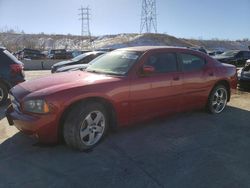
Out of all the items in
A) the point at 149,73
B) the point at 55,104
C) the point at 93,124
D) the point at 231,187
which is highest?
the point at 149,73

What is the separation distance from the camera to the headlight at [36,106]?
4.08m

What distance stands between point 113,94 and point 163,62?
1397mm

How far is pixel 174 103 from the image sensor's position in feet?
18.3

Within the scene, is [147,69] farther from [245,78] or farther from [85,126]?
[245,78]

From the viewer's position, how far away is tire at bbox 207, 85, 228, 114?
255 inches

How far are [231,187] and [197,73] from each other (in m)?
3.00

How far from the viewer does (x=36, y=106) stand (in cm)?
413

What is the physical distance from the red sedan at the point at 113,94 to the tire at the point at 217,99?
24mm

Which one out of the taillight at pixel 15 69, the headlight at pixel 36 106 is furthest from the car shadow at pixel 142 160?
the taillight at pixel 15 69

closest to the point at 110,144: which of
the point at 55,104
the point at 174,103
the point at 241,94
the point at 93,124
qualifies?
the point at 93,124

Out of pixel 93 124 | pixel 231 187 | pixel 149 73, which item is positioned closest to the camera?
pixel 231 187

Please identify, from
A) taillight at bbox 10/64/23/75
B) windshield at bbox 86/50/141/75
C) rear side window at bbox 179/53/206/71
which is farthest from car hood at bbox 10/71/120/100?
taillight at bbox 10/64/23/75

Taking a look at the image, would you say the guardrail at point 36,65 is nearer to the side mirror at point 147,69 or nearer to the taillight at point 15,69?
the taillight at point 15,69

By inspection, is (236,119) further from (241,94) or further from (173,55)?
(241,94)
